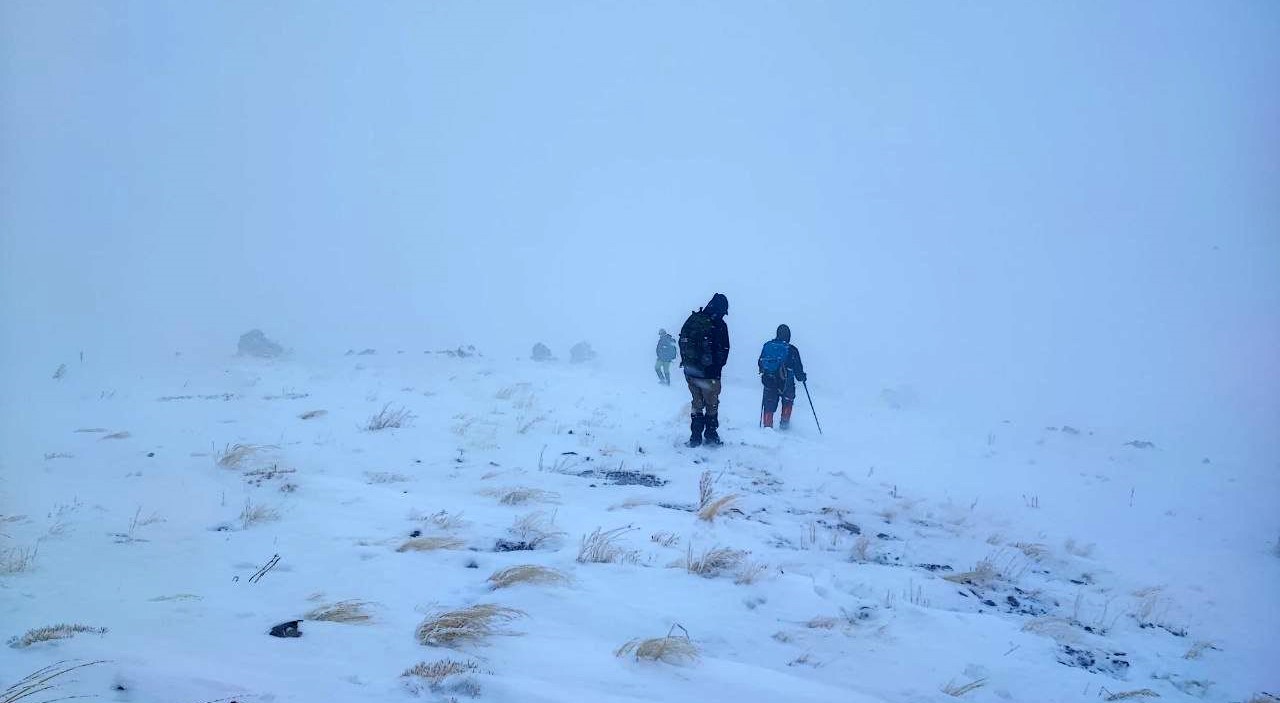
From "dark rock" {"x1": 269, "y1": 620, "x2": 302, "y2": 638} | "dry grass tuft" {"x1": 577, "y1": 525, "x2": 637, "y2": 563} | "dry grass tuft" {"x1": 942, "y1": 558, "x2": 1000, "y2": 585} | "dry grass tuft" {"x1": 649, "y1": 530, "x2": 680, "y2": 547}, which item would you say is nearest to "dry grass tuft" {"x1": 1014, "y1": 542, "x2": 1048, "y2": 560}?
"dry grass tuft" {"x1": 942, "y1": 558, "x2": 1000, "y2": 585}

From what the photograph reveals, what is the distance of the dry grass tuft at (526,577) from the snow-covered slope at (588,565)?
67mm

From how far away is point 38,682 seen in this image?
274 cm

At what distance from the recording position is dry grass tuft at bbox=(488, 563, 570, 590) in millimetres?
4535

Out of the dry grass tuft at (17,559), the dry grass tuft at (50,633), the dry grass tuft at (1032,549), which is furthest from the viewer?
the dry grass tuft at (1032,549)

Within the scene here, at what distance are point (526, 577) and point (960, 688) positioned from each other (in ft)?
9.43

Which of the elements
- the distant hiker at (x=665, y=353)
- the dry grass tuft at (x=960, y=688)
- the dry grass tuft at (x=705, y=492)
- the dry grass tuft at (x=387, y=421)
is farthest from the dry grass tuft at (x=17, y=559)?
the distant hiker at (x=665, y=353)

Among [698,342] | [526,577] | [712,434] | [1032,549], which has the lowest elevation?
[1032,549]

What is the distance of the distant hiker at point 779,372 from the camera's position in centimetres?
1404

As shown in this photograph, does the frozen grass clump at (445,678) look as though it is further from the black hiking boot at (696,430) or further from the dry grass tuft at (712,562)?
the black hiking boot at (696,430)

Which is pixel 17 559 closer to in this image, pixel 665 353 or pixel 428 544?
pixel 428 544

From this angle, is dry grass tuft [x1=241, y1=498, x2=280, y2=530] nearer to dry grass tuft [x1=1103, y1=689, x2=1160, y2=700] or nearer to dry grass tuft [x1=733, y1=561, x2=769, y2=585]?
dry grass tuft [x1=733, y1=561, x2=769, y2=585]

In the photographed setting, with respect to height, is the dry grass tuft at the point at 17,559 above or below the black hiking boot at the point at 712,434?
below

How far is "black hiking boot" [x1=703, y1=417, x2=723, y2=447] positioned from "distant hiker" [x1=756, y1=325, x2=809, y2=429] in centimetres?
358

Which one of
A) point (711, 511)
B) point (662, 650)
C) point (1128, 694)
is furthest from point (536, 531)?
point (1128, 694)
